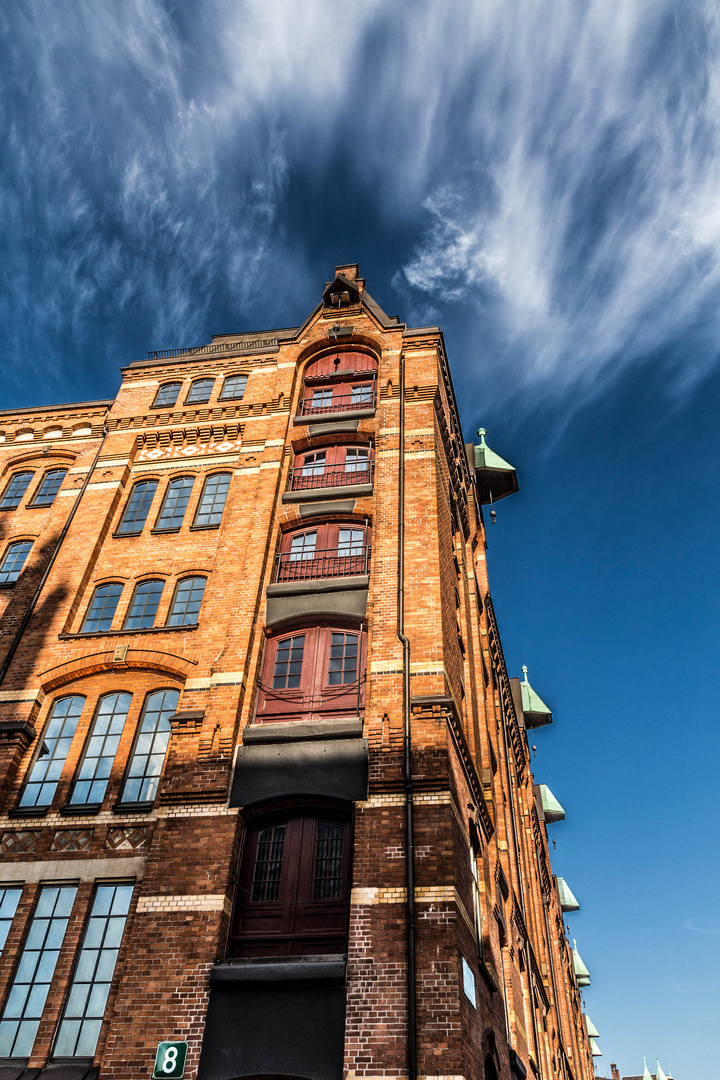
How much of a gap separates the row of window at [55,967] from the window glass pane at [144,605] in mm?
5806

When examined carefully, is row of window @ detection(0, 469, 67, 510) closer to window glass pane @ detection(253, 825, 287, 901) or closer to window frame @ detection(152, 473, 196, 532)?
window frame @ detection(152, 473, 196, 532)

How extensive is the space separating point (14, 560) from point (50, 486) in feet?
9.39

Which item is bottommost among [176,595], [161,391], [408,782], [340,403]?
[408,782]

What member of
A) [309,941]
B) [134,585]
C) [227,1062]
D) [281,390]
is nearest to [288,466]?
[281,390]

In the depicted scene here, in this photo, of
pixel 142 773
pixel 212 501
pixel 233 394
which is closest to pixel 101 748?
pixel 142 773

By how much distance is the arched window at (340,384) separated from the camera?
22.5 metres

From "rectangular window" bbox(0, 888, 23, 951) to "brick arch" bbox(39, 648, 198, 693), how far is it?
421 cm

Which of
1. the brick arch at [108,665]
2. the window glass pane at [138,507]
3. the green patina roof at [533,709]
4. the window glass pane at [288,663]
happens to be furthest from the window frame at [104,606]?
the green patina roof at [533,709]

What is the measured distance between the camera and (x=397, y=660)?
51.6 feet

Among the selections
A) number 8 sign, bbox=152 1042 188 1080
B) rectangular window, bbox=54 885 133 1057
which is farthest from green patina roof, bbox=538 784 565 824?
number 8 sign, bbox=152 1042 188 1080

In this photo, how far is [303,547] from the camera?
62.9 ft

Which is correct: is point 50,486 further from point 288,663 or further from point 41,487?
point 288,663

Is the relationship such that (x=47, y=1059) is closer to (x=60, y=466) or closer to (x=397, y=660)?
(x=397, y=660)

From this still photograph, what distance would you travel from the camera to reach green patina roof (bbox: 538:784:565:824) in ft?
157
